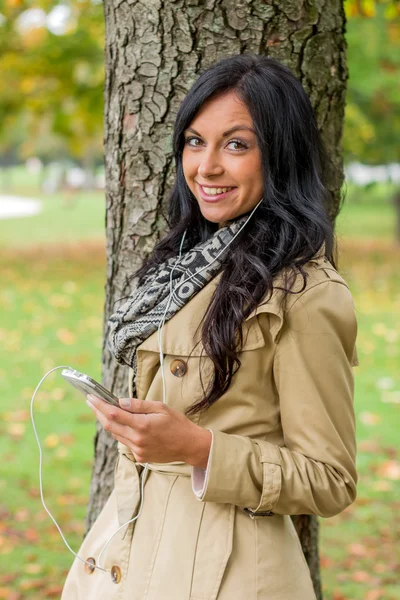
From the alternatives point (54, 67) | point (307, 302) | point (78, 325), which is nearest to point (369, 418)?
point (78, 325)

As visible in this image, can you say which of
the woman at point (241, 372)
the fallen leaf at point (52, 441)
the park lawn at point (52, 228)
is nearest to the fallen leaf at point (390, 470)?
the fallen leaf at point (52, 441)

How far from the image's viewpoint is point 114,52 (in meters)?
2.51

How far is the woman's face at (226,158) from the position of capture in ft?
6.12

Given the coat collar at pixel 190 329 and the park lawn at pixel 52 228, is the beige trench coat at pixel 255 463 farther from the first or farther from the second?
the park lawn at pixel 52 228

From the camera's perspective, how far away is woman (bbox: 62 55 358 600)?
175 centimetres

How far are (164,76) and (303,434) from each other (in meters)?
1.24

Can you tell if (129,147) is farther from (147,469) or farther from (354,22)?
(354,22)

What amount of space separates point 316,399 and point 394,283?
410 inches

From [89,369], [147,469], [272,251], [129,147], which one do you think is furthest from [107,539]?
[89,369]

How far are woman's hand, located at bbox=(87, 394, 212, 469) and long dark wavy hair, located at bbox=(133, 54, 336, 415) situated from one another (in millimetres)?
147

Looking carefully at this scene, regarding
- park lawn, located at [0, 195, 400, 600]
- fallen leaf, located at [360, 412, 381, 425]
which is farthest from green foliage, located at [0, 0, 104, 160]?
fallen leaf, located at [360, 412, 381, 425]

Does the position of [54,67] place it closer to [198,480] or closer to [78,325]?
[78,325]

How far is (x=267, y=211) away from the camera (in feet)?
6.26

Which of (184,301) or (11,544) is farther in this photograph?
(11,544)
